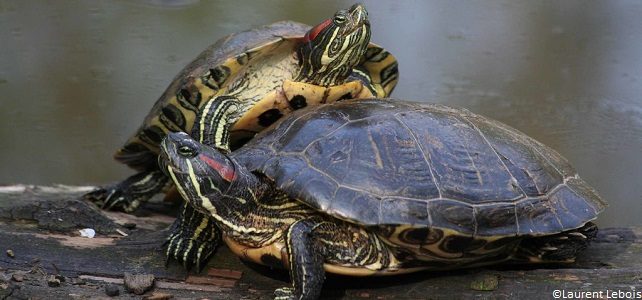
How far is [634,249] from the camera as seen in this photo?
3.56 m

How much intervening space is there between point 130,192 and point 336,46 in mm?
1487

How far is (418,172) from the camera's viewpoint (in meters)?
3.00

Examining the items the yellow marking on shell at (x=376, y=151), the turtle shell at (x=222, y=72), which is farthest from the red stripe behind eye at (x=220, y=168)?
the turtle shell at (x=222, y=72)

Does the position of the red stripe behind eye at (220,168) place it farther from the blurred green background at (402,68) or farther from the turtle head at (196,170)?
the blurred green background at (402,68)

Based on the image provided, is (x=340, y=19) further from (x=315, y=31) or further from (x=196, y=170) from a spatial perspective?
(x=196, y=170)

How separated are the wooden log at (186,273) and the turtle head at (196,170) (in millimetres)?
421

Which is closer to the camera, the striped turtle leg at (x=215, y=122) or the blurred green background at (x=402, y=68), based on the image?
the striped turtle leg at (x=215, y=122)

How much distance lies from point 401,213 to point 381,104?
2.48 ft

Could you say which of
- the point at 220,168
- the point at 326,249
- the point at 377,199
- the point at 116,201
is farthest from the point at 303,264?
the point at 116,201

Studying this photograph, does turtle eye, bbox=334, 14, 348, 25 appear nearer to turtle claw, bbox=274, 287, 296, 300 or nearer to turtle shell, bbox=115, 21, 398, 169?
turtle shell, bbox=115, 21, 398, 169

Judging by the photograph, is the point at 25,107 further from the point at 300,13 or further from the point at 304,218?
the point at 304,218

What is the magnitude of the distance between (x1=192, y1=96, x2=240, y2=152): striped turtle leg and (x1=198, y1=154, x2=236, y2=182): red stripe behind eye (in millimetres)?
615

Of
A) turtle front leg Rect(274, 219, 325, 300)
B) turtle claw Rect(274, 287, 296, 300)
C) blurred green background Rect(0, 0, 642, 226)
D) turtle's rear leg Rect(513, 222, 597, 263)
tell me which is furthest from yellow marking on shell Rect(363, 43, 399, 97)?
blurred green background Rect(0, 0, 642, 226)

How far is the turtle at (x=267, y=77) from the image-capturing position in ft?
12.7
